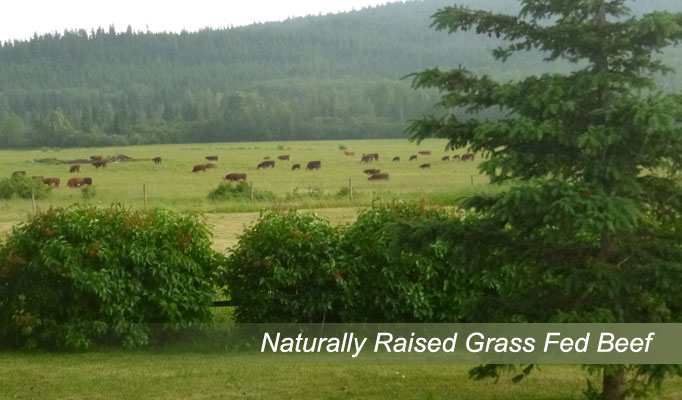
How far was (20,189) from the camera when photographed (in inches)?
1654

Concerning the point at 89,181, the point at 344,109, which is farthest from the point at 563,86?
the point at 344,109

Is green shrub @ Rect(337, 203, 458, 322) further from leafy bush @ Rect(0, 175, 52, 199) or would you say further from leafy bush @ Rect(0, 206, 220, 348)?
leafy bush @ Rect(0, 175, 52, 199)

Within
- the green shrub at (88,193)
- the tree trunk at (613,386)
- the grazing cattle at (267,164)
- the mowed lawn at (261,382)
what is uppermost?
the tree trunk at (613,386)

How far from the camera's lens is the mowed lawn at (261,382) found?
8.27m

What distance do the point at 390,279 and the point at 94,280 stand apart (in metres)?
3.52

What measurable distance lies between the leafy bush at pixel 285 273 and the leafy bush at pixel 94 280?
52 centimetres

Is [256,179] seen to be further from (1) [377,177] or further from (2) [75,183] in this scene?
(2) [75,183]

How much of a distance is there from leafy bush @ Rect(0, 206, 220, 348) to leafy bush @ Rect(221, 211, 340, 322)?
0.52m

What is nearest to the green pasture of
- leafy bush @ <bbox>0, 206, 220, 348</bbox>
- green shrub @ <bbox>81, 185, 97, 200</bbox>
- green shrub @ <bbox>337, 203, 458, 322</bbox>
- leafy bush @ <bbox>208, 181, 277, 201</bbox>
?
green shrub @ <bbox>81, 185, 97, 200</bbox>

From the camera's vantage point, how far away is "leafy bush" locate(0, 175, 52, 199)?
41531 millimetres

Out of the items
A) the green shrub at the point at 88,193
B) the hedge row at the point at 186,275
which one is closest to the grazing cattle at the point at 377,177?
the green shrub at the point at 88,193

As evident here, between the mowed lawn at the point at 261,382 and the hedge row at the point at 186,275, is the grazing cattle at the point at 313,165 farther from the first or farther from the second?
the mowed lawn at the point at 261,382

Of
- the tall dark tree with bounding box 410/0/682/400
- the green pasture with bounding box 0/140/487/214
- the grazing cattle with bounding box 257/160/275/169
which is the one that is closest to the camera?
the tall dark tree with bounding box 410/0/682/400

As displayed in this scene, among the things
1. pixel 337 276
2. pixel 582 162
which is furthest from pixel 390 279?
pixel 582 162
